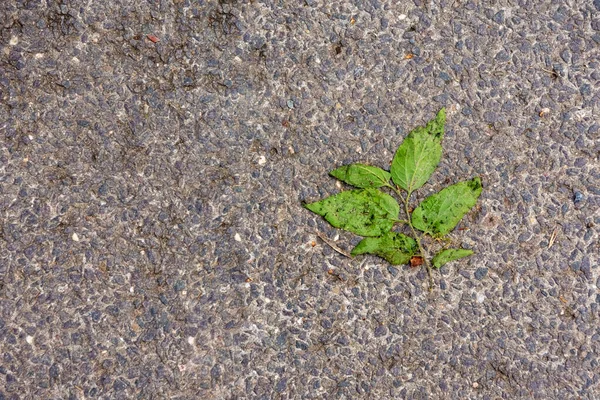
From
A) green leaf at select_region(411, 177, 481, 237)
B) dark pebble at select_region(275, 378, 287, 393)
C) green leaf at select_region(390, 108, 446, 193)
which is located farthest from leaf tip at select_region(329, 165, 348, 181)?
dark pebble at select_region(275, 378, 287, 393)

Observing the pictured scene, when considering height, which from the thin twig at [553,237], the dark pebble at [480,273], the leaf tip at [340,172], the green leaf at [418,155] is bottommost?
the dark pebble at [480,273]

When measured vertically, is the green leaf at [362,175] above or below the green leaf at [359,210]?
above

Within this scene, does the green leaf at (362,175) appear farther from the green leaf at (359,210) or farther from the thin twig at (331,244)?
the thin twig at (331,244)

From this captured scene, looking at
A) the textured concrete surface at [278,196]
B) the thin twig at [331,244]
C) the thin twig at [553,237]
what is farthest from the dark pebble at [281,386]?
the thin twig at [553,237]

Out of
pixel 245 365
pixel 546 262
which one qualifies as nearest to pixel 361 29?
pixel 546 262

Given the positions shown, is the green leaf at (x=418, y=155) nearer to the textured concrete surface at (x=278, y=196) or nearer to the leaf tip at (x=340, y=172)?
the textured concrete surface at (x=278, y=196)

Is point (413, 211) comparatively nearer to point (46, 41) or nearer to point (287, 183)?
point (287, 183)

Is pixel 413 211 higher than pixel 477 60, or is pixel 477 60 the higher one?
pixel 477 60

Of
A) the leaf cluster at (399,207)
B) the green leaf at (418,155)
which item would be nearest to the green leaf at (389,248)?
the leaf cluster at (399,207)
